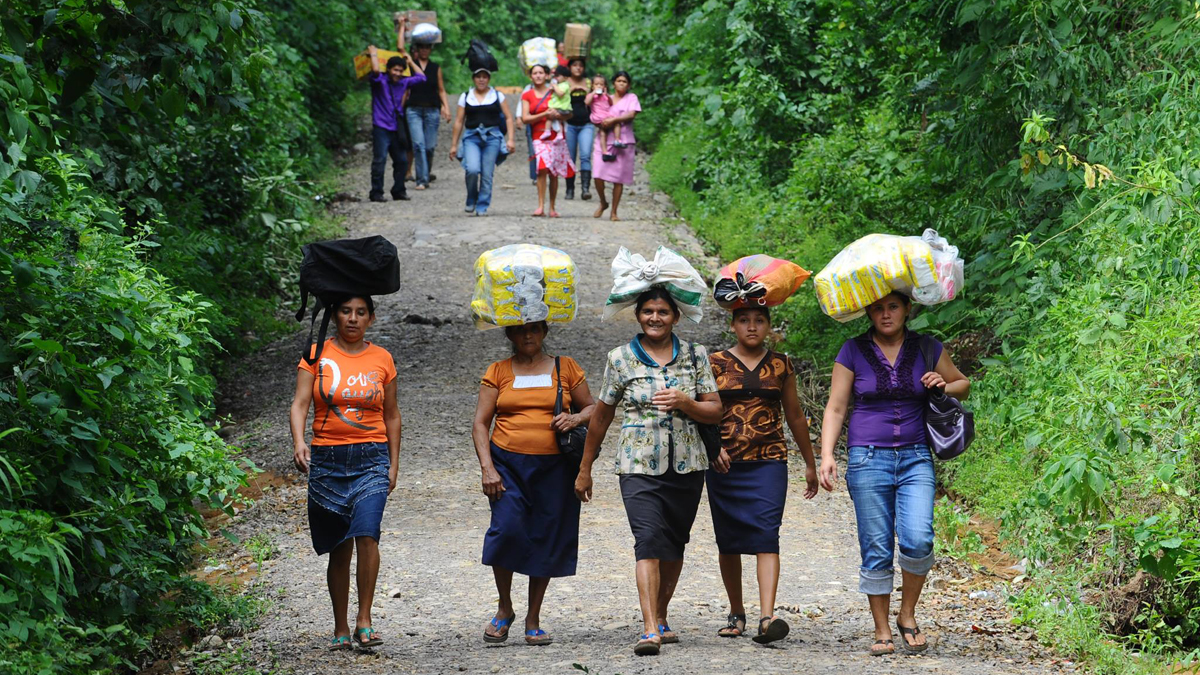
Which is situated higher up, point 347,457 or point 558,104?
point 558,104

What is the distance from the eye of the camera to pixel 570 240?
15.0m

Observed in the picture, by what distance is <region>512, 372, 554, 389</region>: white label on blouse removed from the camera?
5574 mm

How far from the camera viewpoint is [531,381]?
5574 mm

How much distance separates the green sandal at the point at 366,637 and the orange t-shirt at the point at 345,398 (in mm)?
782

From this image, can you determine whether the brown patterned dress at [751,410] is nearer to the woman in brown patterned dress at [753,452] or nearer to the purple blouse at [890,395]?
the woman in brown patterned dress at [753,452]

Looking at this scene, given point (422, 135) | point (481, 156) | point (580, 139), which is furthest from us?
point (422, 135)

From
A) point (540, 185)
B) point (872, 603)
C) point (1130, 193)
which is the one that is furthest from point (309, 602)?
point (540, 185)

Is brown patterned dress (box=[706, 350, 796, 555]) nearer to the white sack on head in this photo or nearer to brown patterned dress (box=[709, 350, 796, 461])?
brown patterned dress (box=[709, 350, 796, 461])

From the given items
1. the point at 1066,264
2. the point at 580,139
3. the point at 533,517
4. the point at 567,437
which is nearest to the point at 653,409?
the point at 567,437

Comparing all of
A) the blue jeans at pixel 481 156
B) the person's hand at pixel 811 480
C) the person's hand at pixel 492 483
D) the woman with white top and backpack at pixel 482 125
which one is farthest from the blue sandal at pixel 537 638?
the blue jeans at pixel 481 156

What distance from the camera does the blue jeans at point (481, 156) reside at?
15383 mm

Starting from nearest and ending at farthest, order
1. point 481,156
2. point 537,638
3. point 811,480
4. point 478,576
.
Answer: point 537,638 < point 811,480 < point 478,576 < point 481,156

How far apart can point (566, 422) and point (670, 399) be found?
0.48 meters

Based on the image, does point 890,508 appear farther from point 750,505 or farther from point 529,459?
point 529,459
